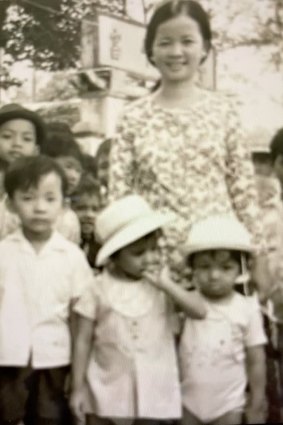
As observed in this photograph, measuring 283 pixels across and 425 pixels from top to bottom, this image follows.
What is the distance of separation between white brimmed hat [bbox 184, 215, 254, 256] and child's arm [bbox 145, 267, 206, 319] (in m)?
0.09


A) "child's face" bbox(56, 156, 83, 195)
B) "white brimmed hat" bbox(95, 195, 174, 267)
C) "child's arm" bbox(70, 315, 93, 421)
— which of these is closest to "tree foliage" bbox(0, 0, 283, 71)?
"child's face" bbox(56, 156, 83, 195)

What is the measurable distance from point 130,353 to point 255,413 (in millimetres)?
318

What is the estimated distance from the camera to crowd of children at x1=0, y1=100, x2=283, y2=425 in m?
1.64

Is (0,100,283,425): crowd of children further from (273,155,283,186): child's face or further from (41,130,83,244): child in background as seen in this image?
(273,155,283,186): child's face

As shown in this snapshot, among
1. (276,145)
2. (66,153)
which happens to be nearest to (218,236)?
(276,145)

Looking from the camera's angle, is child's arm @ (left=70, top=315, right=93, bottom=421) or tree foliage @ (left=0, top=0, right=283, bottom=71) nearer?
child's arm @ (left=70, top=315, right=93, bottom=421)

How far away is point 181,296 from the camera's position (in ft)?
5.34

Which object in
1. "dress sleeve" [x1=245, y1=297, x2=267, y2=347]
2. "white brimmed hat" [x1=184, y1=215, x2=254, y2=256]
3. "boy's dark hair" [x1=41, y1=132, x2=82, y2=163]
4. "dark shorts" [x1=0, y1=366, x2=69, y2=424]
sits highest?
"boy's dark hair" [x1=41, y1=132, x2=82, y2=163]

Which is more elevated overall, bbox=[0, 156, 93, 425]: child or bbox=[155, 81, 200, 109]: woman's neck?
bbox=[155, 81, 200, 109]: woman's neck

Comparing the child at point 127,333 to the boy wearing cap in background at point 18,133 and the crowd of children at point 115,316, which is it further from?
the boy wearing cap in background at point 18,133

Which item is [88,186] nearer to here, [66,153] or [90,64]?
[66,153]

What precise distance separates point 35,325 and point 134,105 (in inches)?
21.4

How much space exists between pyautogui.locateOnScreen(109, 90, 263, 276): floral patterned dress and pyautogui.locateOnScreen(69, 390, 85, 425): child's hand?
376 mm

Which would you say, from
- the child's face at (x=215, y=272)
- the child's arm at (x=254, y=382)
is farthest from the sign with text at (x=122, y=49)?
the child's arm at (x=254, y=382)
